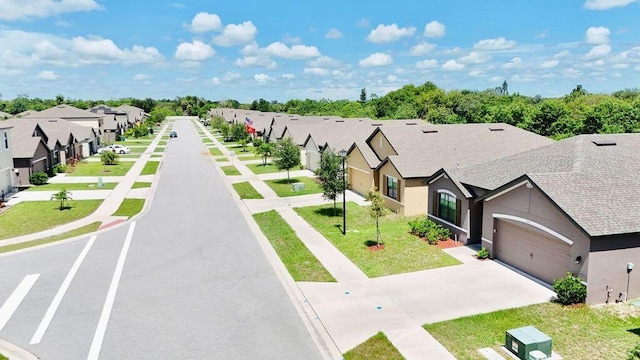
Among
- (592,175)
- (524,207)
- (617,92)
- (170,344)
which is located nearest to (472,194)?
(524,207)

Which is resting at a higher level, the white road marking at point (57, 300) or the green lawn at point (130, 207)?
the green lawn at point (130, 207)

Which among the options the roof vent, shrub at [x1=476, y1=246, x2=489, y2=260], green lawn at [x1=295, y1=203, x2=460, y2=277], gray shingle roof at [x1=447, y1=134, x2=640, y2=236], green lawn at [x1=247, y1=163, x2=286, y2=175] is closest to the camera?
gray shingle roof at [x1=447, y1=134, x2=640, y2=236]

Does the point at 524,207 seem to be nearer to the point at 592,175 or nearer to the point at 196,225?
the point at 592,175

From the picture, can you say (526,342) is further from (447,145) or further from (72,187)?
(72,187)

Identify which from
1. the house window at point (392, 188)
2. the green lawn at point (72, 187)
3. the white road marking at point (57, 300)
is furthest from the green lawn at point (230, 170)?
the white road marking at point (57, 300)

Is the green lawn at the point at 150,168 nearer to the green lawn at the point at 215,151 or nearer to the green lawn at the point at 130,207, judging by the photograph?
the green lawn at the point at 215,151

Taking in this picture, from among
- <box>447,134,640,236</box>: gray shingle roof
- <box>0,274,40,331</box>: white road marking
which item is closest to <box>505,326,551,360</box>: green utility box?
<box>447,134,640,236</box>: gray shingle roof

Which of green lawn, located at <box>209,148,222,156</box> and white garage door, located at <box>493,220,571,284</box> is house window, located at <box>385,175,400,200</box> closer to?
white garage door, located at <box>493,220,571,284</box>
